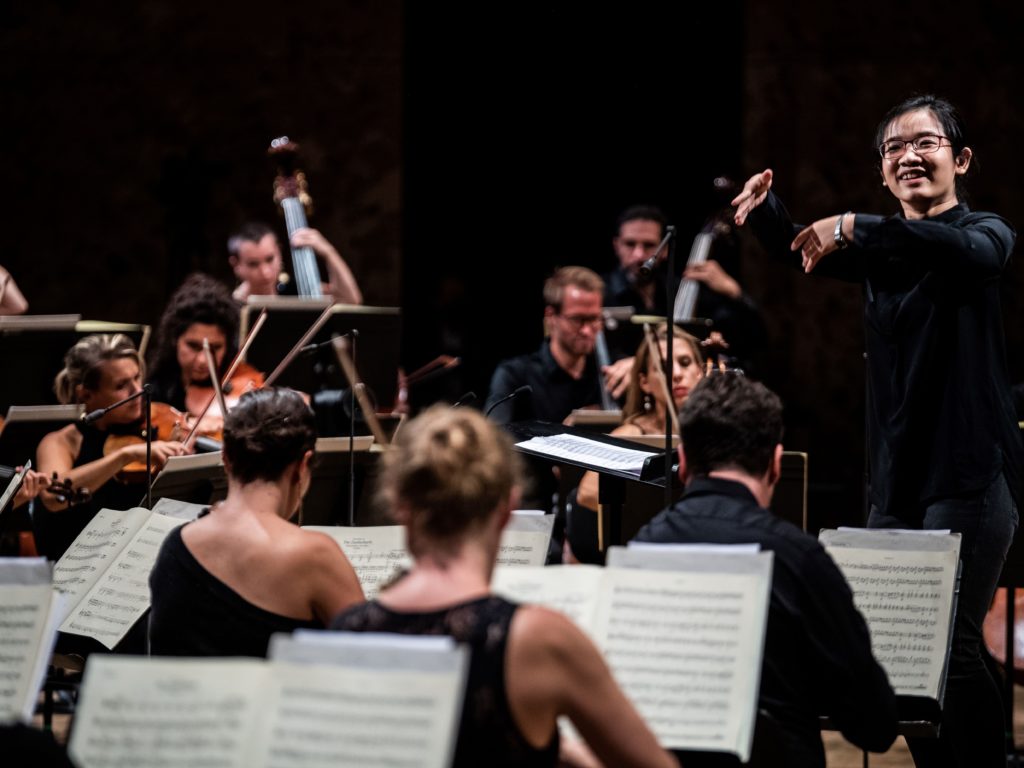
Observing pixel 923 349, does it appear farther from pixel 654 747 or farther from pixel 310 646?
pixel 310 646

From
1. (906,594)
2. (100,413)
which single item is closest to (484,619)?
(906,594)

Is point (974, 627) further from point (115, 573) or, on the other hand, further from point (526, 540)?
point (115, 573)

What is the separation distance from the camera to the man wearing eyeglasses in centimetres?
570

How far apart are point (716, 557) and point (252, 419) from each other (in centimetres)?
99

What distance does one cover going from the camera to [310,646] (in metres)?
1.73

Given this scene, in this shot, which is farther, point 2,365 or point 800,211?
point 800,211

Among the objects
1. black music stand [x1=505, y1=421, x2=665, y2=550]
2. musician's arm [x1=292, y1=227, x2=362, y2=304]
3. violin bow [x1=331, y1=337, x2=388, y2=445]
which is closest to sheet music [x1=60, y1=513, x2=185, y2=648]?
black music stand [x1=505, y1=421, x2=665, y2=550]

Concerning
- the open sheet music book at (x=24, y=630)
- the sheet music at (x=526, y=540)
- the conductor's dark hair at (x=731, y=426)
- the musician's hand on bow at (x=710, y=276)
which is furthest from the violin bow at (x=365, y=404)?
the open sheet music book at (x=24, y=630)

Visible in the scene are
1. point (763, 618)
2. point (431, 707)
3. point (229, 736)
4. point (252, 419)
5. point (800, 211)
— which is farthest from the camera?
point (800, 211)

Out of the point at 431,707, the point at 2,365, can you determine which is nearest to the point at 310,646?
the point at 431,707

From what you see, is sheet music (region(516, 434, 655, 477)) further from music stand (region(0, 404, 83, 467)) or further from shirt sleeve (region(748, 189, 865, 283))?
music stand (region(0, 404, 83, 467))

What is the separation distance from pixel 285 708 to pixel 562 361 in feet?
13.6

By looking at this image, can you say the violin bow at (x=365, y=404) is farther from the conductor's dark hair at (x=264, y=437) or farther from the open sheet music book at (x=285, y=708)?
the open sheet music book at (x=285, y=708)

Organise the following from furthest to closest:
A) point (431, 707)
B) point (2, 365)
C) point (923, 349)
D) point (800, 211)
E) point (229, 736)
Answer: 1. point (800, 211)
2. point (2, 365)
3. point (923, 349)
4. point (229, 736)
5. point (431, 707)
